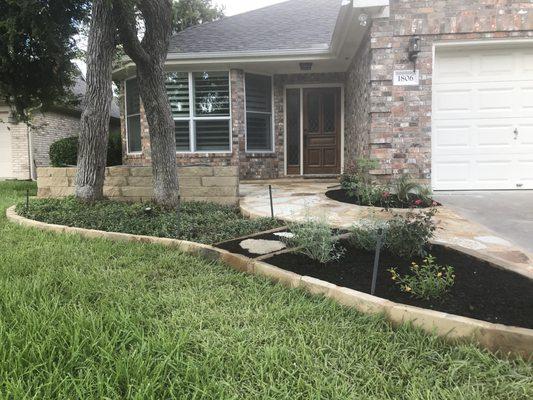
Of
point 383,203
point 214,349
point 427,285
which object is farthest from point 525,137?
point 214,349

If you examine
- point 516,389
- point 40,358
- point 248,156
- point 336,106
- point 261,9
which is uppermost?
point 261,9

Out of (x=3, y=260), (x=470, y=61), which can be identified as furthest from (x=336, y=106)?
(x=3, y=260)

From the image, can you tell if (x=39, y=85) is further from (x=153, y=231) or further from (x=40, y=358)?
(x=40, y=358)

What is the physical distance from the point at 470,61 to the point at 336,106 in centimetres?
A: 358

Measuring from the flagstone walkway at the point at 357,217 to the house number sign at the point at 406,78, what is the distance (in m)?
2.06

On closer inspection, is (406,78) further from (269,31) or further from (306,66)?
(269,31)

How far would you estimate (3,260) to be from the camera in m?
2.98

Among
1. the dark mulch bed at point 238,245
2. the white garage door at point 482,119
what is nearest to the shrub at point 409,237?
the dark mulch bed at point 238,245

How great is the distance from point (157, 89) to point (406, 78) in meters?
3.74

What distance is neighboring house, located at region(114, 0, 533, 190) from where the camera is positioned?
19.8 ft

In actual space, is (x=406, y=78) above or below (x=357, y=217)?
above

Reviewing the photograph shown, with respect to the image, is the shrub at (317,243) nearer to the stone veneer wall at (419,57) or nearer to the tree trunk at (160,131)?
the tree trunk at (160,131)

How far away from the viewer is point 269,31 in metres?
9.62

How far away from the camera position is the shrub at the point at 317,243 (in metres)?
2.86
